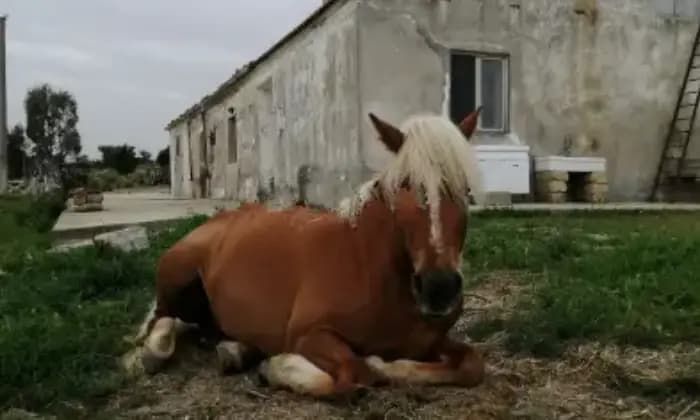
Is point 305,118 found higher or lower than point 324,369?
higher

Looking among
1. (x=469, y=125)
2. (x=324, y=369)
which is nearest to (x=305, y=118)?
(x=469, y=125)

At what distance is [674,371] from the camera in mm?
3465

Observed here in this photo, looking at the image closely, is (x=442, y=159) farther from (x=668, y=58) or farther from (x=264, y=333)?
(x=668, y=58)

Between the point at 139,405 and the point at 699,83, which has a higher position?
the point at 699,83

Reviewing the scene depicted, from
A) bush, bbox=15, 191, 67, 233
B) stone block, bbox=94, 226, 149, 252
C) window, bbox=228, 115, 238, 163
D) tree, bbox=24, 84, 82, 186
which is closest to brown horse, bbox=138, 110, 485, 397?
stone block, bbox=94, 226, 149, 252

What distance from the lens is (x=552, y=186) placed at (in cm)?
1333

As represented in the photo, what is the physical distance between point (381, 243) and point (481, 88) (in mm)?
10572

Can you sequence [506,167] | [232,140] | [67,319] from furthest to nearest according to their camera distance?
[232,140], [506,167], [67,319]

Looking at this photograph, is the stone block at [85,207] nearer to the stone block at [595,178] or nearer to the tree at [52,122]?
the stone block at [595,178]

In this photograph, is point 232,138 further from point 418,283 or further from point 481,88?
point 418,283

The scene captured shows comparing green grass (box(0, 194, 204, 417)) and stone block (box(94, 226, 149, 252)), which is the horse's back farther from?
stone block (box(94, 226, 149, 252))

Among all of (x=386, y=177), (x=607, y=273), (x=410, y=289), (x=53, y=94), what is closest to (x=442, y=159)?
(x=386, y=177)

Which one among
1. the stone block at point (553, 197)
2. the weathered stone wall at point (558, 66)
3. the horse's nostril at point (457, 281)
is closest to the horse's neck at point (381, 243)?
the horse's nostril at point (457, 281)

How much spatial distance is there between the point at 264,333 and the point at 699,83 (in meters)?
13.0
